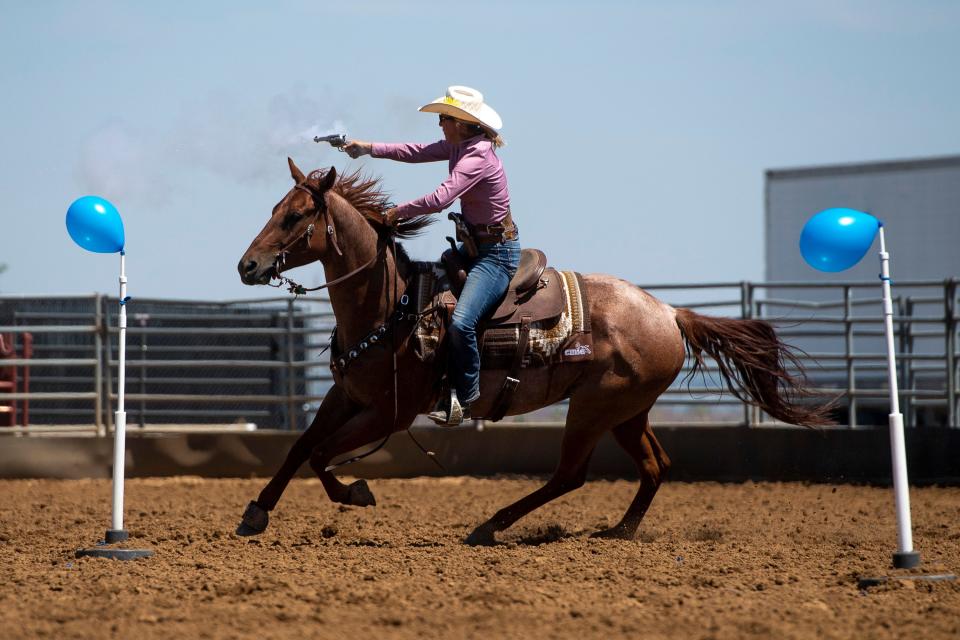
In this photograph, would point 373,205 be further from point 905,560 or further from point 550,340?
point 905,560

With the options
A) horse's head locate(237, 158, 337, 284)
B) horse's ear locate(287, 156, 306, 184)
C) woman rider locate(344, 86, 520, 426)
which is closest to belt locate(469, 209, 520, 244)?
woman rider locate(344, 86, 520, 426)

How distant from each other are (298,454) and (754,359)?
2.96 m

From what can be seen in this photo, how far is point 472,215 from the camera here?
21.8ft

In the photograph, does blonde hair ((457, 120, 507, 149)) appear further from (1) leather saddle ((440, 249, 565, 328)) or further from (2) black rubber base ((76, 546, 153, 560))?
(2) black rubber base ((76, 546, 153, 560))

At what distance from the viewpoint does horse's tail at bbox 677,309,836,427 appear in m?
7.27

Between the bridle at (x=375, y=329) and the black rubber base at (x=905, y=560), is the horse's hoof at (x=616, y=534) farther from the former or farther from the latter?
the black rubber base at (x=905, y=560)

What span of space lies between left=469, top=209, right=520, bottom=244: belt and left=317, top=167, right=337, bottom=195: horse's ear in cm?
86

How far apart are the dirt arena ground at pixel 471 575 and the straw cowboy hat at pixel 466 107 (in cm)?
242

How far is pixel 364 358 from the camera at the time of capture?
6.48 m

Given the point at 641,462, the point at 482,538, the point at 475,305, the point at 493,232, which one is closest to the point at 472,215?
the point at 493,232

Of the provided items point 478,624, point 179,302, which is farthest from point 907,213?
point 478,624

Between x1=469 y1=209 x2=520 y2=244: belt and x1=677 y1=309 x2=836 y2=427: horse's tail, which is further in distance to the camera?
x1=677 y1=309 x2=836 y2=427: horse's tail

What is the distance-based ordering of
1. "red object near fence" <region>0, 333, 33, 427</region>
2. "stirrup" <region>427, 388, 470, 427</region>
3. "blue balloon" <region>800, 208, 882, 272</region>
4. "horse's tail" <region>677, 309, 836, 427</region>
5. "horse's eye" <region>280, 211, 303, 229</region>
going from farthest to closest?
"red object near fence" <region>0, 333, 33, 427</region>, "horse's tail" <region>677, 309, 836, 427</region>, "stirrup" <region>427, 388, 470, 427</region>, "horse's eye" <region>280, 211, 303, 229</region>, "blue balloon" <region>800, 208, 882, 272</region>

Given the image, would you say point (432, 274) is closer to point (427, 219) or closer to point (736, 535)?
point (427, 219)
